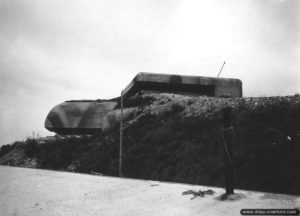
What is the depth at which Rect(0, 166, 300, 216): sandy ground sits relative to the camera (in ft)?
9.84

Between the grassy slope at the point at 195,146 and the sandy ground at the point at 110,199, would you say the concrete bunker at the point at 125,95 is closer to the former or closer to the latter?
the grassy slope at the point at 195,146

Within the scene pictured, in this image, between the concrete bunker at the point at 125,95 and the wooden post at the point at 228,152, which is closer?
the wooden post at the point at 228,152

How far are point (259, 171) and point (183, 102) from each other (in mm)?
7830

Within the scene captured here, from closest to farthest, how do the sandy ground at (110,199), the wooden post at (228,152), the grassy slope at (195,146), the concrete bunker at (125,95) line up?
1. the sandy ground at (110,199)
2. the wooden post at (228,152)
3. the grassy slope at (195,146)
4. the concrete bunker at (125,95)

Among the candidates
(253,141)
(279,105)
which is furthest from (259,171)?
(279,105)

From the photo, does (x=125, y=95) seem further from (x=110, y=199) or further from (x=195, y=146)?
(x=110, y=199)

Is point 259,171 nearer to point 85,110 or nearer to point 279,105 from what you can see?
point 279,105

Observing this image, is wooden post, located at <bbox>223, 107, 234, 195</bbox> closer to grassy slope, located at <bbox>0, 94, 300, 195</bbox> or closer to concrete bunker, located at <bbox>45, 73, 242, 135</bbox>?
grassy slope, located at <bbox>0, 94, 300, 195</bbox>

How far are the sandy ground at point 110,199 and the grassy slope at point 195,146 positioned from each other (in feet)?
19.3

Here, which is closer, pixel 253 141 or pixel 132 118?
pixel 253 141

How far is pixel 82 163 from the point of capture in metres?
15.7

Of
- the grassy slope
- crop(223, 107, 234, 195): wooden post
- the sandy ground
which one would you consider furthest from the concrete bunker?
crop(223, 107, 234, 195): wooden post

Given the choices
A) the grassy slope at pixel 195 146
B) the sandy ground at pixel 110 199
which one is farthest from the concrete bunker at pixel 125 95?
the sandy ground at pixel 110 199

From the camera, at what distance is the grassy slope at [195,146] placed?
9.73m
